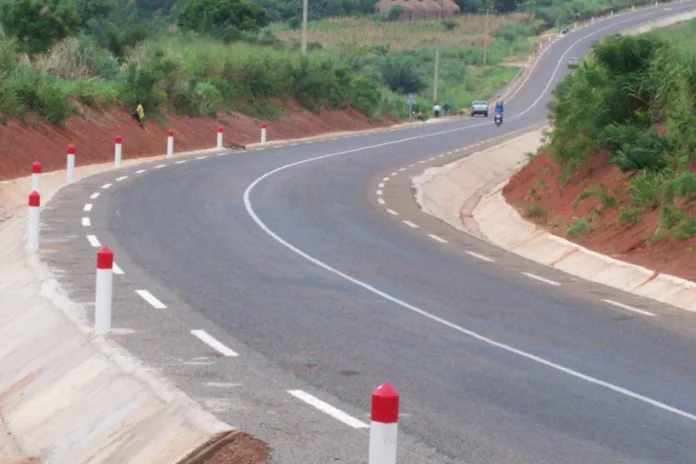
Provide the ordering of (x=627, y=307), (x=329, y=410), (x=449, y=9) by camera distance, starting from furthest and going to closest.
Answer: (x=449, y=9), (x=627, y=307), (x=329, y=410)

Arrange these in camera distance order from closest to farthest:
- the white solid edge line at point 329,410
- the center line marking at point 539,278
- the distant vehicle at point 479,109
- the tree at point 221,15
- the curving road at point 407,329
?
the white solid edge line at point 329,410, the curving road at point 407,329, the center line marking at point 539,278, the distant vehicle at point 479,109, the tree at point 221,15

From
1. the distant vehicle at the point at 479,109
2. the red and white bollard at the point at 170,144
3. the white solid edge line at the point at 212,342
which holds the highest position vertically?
the white solid edge line at the point at 212,342

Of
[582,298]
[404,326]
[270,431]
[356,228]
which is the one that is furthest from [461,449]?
[356,228]

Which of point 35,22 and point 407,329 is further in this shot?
point 35,22

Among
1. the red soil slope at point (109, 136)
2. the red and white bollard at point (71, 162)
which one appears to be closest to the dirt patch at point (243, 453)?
the red and white bollard at point (71, 162)

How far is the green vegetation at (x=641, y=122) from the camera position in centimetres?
2198

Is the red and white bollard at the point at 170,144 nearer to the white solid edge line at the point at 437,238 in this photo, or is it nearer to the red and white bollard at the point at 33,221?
the white solid edge line at the point at 437,238

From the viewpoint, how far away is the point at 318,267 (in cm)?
1886

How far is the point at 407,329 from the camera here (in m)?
14.1

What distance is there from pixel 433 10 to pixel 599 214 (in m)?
158

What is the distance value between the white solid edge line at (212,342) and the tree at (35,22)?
38.8 m

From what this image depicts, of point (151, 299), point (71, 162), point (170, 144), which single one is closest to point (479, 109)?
point (170, 144)

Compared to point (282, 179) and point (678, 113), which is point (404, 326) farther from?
Answer: point (282, 179)

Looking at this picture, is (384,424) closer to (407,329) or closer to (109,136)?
(407,329)
